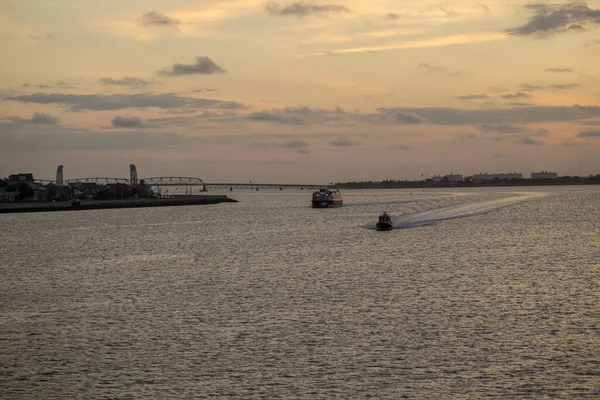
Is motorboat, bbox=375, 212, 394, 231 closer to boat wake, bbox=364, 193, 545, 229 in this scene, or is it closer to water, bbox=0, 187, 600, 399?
boat wake, bbox=364, 193, 545, 229

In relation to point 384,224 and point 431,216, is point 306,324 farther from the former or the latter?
point 431,216

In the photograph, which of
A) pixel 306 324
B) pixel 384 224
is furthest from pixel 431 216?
pixel 306 324

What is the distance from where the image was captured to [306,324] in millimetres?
36750

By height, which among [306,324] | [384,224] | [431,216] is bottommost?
[306,324]

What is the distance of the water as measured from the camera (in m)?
26.8

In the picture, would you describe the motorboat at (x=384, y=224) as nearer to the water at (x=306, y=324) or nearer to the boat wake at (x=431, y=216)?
the boat wake at (x=431, y=216)

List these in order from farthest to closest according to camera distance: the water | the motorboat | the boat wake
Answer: the boat wake, the motorboat, the water

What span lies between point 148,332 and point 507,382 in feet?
58.0

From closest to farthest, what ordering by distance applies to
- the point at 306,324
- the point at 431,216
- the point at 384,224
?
the point at 306,324
the point at 384,224
the point at 431,216

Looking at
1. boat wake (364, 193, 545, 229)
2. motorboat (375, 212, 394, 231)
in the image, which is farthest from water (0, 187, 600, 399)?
boat wake (364, 193, 545, 229)

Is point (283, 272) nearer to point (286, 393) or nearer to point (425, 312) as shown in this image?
point (425, 312)

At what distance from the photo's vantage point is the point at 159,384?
88.1 feet

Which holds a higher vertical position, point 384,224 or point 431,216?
point 384,224

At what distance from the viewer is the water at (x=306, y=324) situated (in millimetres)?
26750
